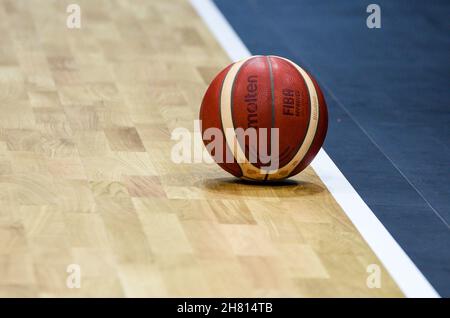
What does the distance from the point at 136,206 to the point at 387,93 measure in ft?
10.1

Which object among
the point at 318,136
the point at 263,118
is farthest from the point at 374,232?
the point at 263,118

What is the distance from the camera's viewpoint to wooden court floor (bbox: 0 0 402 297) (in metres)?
4.75

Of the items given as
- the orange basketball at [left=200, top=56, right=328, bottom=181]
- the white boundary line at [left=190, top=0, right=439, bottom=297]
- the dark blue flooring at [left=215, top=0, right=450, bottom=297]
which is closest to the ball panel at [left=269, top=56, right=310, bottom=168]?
the orange basketball at [left=200, top=56, right=328, bottom=181]

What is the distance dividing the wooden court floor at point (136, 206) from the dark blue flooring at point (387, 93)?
288 mm

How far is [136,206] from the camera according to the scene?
562cm

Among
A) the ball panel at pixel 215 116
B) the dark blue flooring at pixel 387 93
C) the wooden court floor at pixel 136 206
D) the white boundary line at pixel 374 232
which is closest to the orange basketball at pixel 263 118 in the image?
the ball panel at pixel 215 116

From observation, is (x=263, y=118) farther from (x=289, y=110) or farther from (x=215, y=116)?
(x=215, y=116)

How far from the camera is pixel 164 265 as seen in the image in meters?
4.88

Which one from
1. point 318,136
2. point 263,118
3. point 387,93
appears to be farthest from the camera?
point 387,93

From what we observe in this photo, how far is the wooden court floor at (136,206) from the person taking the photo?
475 cm

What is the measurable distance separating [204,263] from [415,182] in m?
1.74

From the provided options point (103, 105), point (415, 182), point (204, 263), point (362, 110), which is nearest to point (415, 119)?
point (362, 110)

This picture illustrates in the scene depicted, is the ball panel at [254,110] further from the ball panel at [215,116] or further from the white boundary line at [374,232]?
the white boundary line at [374,232]
